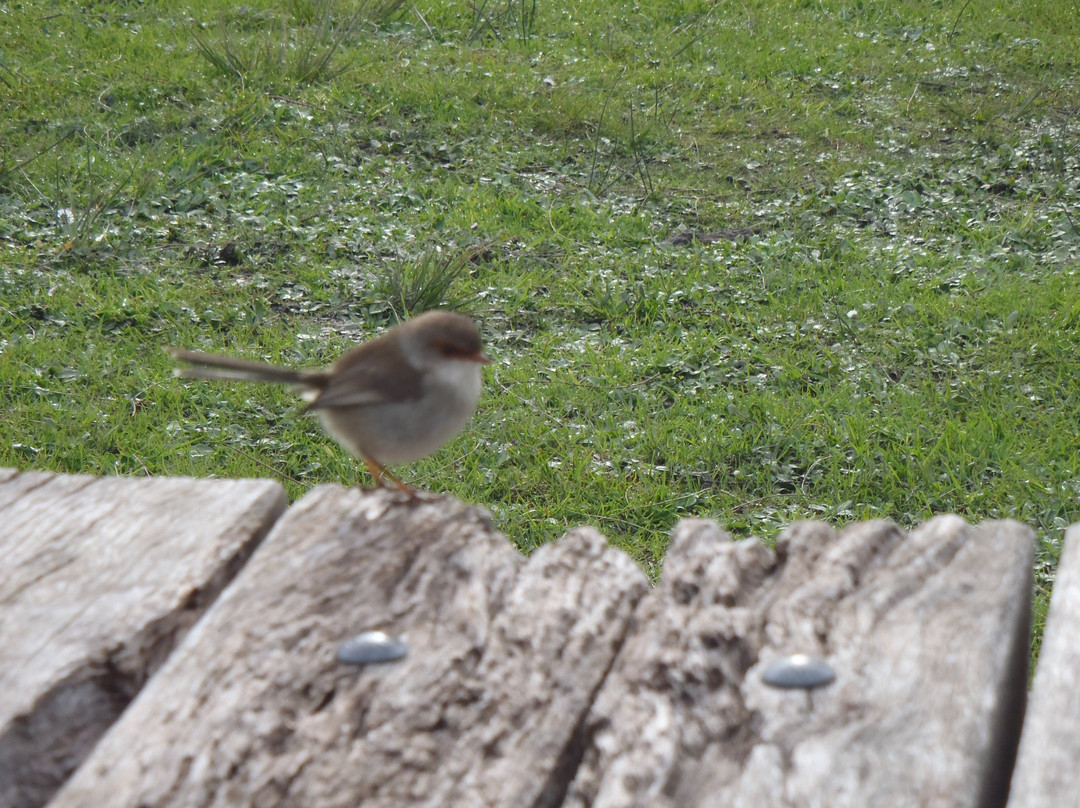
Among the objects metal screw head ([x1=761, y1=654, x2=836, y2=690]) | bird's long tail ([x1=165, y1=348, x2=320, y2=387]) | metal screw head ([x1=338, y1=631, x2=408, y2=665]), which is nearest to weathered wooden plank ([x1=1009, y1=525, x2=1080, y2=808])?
metal screw head ([x1=761, y1=654, x2=836, y2=690])

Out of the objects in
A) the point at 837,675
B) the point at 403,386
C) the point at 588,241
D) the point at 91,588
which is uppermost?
the point at 837,675

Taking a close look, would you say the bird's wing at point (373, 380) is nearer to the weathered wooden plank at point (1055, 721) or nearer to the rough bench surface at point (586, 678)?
the rough bench surface at point (586, 678)

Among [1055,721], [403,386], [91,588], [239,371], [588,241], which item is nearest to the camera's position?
[1055,721]

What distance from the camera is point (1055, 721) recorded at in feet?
4.91

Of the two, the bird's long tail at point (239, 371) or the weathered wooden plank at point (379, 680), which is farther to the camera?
the bird's long tail at point (239, 371)

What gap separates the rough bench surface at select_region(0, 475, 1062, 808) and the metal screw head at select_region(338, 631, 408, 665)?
21mm

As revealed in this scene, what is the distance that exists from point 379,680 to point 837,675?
0.66 metres

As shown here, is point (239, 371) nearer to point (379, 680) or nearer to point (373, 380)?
point (373, 380)

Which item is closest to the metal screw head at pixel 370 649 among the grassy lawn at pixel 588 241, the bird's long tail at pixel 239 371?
the bird's long tail at pixel 239 371

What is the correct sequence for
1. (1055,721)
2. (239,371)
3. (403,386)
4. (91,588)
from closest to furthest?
(1055,721) → (91,588) → (239,371) → (403,386)

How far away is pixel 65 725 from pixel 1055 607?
1495mm

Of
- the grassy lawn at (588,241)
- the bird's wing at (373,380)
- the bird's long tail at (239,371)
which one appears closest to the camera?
the bird's long tail at (239,371)

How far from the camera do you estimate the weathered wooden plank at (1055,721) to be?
1385 millimetres

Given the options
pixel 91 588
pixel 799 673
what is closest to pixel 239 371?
pixel 91 588
